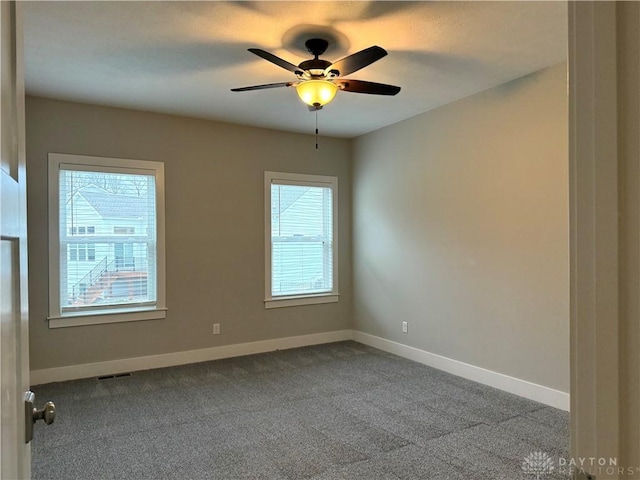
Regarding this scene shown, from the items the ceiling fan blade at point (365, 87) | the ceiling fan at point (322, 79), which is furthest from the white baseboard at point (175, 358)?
the ceiling fan blade at point (365, 87)

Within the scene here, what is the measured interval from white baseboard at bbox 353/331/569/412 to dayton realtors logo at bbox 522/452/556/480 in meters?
0.83

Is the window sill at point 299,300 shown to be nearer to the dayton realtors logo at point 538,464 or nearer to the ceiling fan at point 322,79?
the ceiling fan at point 322,79

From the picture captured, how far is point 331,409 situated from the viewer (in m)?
3.39

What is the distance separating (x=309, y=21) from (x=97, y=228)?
2991mm

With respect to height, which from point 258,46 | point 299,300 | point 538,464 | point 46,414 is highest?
point 258,46

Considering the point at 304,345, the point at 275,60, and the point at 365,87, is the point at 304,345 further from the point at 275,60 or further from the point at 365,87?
the point at 275,60

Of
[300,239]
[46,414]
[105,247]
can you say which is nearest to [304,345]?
[300,239]

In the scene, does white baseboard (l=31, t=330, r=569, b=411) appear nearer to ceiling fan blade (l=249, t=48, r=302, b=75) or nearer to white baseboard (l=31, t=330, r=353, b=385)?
white baseboard (l=31, t=330, r=353, b=385)

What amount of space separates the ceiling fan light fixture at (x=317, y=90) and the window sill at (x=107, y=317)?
2858mm

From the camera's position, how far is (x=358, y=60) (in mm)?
2596

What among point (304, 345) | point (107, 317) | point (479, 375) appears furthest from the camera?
point (304, 345)

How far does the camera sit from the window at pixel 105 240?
4117 mm

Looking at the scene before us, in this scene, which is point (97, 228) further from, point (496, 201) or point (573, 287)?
point (573, 287)

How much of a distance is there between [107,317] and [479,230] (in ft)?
12.3
